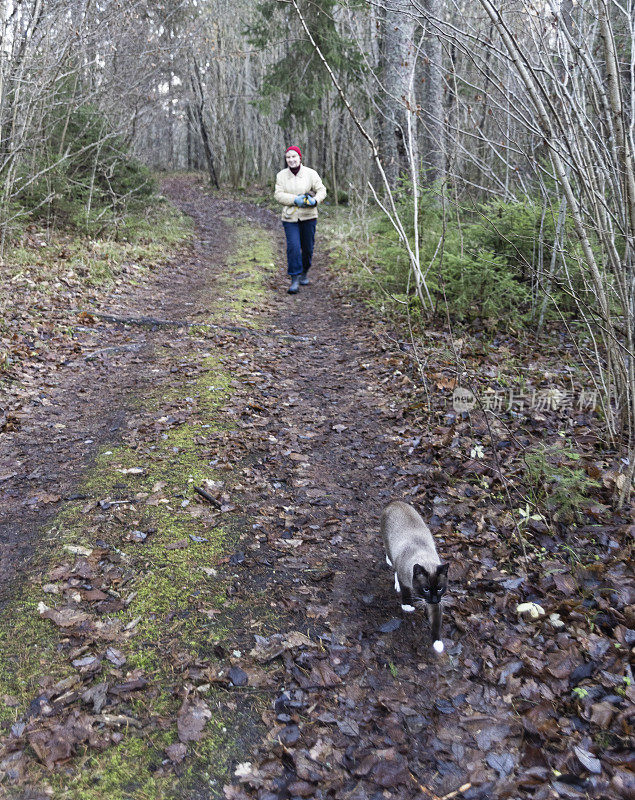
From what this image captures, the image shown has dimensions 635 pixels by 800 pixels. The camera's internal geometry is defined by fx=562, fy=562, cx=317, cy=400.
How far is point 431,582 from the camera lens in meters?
3.24

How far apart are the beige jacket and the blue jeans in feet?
0.66

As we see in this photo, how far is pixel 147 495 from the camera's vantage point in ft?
15.4

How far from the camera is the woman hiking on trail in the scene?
32.8ft

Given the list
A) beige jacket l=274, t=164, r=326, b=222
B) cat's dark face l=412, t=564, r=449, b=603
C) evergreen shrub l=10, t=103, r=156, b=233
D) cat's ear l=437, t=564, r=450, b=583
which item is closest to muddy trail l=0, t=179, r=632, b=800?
cat's dark face l=412, t=564, r=449, b=603

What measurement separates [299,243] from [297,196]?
0.90 meters

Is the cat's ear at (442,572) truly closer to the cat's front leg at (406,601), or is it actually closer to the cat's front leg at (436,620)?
the cat's front leg at (436,620)

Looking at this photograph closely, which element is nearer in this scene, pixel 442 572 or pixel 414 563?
pixel 442 572

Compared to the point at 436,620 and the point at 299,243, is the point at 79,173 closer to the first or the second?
the point at 299,243

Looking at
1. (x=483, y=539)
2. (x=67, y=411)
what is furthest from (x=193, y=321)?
(x=483, y=539)

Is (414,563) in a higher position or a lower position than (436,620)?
higher

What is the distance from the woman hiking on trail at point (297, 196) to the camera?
32.8 ft

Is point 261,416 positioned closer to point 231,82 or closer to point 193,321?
point 193,321

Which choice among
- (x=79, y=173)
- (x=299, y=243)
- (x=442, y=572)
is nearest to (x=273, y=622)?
Result: (x=442, y=572)

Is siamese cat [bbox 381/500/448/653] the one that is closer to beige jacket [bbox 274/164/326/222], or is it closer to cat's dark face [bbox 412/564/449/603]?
cat's dark face [bbox 412/564/449/603]
